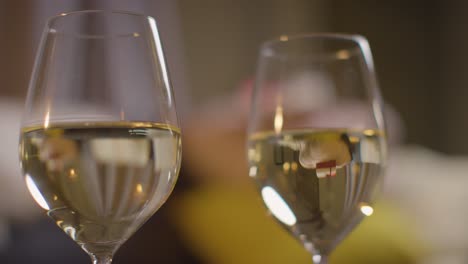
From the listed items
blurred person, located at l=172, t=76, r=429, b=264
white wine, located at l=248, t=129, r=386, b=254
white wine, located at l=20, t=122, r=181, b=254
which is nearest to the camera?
white wine, located at l=20, t=122, r=181, b=254

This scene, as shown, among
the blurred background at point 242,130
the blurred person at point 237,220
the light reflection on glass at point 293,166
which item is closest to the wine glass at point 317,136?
the light reflection on glass at point 293,166

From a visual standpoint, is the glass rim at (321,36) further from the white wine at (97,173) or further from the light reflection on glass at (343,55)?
the white wine at (97,173)

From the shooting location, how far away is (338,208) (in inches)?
21.7

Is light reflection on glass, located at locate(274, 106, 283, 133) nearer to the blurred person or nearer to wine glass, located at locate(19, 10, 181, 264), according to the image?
wine glass, located at locate(19, 10, 181, 264)

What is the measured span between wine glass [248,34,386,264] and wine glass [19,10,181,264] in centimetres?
13

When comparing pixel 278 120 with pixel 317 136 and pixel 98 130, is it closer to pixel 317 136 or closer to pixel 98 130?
pixel 317 136

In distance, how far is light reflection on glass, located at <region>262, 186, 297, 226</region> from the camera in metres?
0.57

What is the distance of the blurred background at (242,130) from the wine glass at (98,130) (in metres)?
0.07

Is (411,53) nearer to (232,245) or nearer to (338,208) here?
(232,245)

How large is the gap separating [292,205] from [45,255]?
843 mm

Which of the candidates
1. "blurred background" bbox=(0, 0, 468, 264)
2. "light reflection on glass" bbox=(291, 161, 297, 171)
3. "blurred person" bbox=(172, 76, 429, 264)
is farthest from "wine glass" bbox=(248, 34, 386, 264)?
"blurred person" bbox=(172, 76, 429, 264)

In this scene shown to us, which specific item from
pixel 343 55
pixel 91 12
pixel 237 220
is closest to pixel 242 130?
pixel 237 220

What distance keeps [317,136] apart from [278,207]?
7cm

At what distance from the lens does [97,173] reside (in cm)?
43
